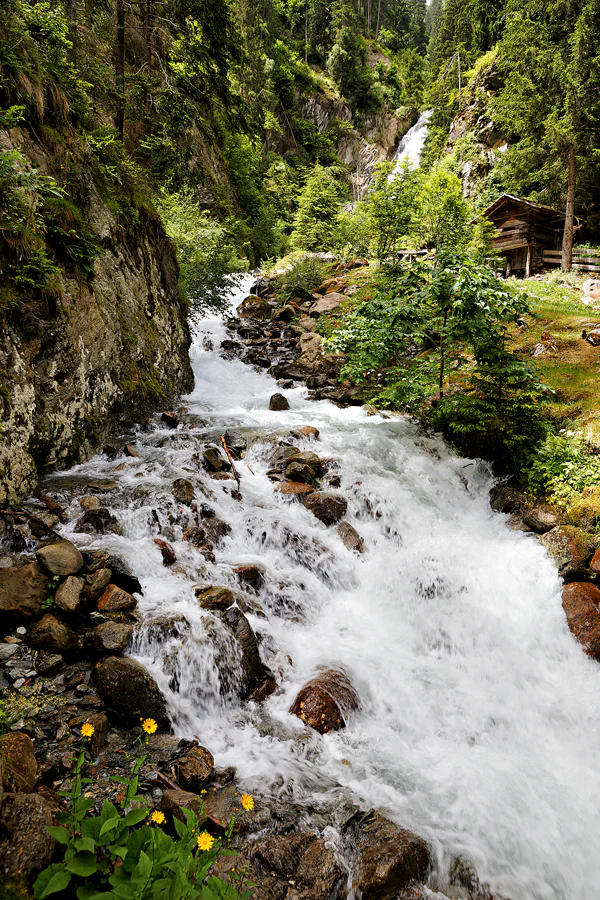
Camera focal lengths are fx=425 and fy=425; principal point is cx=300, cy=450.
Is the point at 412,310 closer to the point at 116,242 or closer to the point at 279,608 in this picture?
the point at 279,608

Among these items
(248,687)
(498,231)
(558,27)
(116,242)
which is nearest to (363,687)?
(248,687)

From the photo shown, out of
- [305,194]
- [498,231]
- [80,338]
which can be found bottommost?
[80,338]

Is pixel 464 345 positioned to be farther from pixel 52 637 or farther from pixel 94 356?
pixel 52 637

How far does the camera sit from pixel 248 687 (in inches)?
177

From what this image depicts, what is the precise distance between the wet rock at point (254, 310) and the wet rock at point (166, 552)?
17600 millimetres

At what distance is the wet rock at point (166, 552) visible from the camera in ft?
18.1

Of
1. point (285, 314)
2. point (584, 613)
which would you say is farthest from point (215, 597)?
point (285, 314)

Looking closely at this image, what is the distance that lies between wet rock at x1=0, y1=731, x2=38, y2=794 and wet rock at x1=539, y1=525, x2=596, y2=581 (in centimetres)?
668

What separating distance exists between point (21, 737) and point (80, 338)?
20.5ft

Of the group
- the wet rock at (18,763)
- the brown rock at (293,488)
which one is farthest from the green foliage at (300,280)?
the wet rock at (18,763)

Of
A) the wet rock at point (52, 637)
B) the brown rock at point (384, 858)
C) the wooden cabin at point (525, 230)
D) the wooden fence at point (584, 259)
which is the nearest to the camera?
the brown rock at point (384, 858)

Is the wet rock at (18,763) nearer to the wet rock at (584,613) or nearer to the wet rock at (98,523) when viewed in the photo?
the wet rock at (98,523)

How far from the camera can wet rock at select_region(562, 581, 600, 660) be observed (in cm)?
552

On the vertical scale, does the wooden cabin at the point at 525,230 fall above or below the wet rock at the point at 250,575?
above
